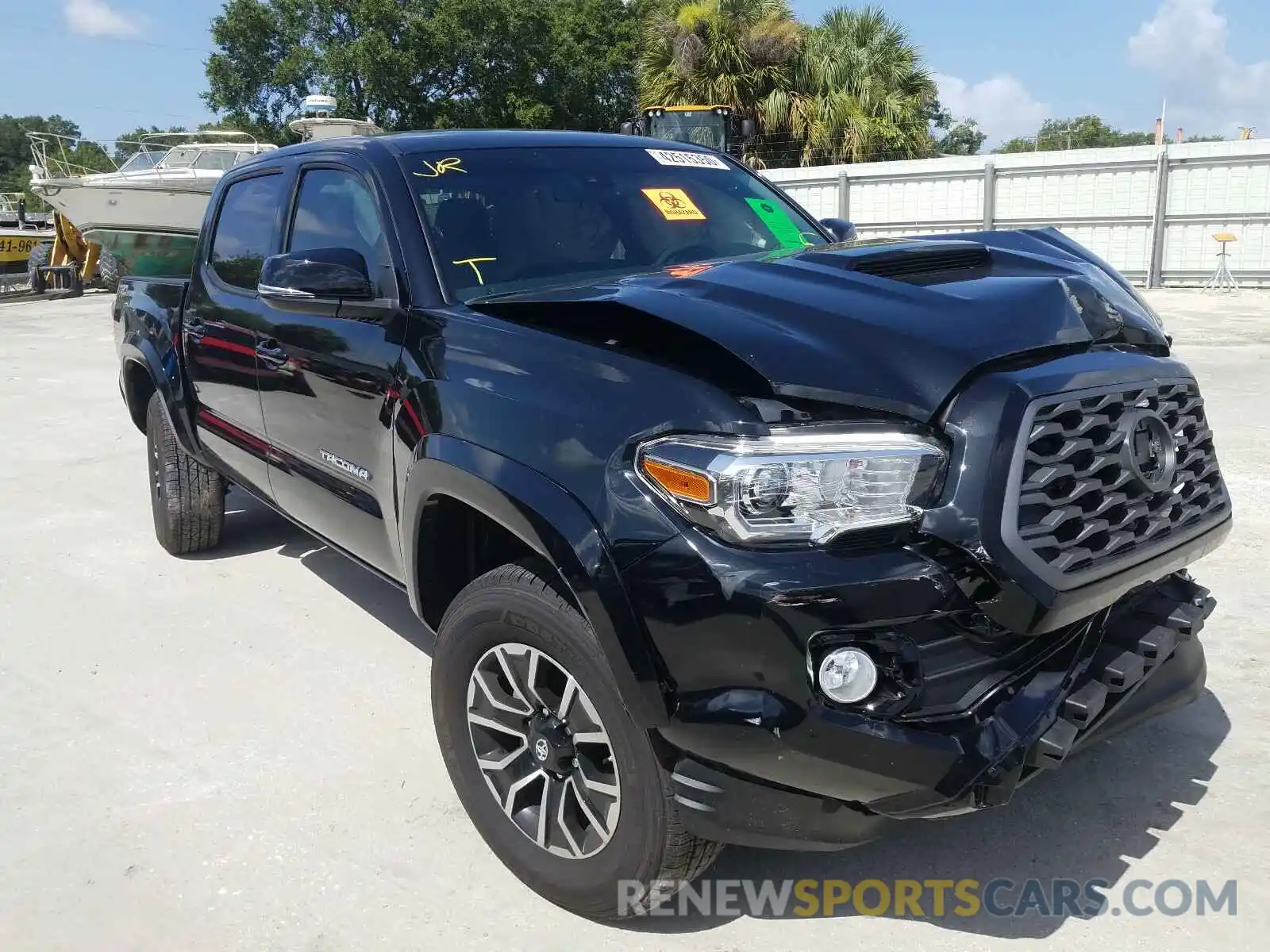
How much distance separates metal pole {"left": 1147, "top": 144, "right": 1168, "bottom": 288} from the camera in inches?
660

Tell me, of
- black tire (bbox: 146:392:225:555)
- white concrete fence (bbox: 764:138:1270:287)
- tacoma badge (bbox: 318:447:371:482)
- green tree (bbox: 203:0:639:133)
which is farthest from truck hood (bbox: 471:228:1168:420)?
green tree (bbox: 203:0:639:133)

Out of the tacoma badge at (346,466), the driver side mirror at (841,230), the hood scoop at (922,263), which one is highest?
the driver side mirror at (841,230)

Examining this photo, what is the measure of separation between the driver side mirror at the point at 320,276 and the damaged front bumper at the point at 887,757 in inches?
64.3

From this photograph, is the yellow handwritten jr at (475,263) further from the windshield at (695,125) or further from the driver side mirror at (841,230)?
the windshield at (695,125)

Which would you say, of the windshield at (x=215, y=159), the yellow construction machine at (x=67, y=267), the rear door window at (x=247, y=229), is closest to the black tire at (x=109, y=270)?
the yellow construction machine at (x=67, y=267)

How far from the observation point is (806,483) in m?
2.07

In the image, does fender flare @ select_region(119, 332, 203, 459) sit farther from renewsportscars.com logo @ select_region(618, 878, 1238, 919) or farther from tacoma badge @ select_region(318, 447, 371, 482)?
renewsportscars.com logo @ select_region(618, 878, 1238, 919)

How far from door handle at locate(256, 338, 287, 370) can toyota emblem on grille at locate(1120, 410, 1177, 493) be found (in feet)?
8.58

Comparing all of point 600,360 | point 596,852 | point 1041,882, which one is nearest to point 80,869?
point 596,852

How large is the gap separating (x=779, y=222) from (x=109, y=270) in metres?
20.7

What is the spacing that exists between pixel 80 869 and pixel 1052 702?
7.91 feet

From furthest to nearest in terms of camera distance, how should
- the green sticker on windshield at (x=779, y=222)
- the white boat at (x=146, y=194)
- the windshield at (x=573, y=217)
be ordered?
the white boat at (x=146, y=194) < the green sticker on windshield at (x=779, y=222) < the windshield at (x=573, y=217)

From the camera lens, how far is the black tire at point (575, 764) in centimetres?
225

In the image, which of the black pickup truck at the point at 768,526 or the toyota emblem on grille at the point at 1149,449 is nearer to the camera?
the black pickup truck at the point at 768,526
